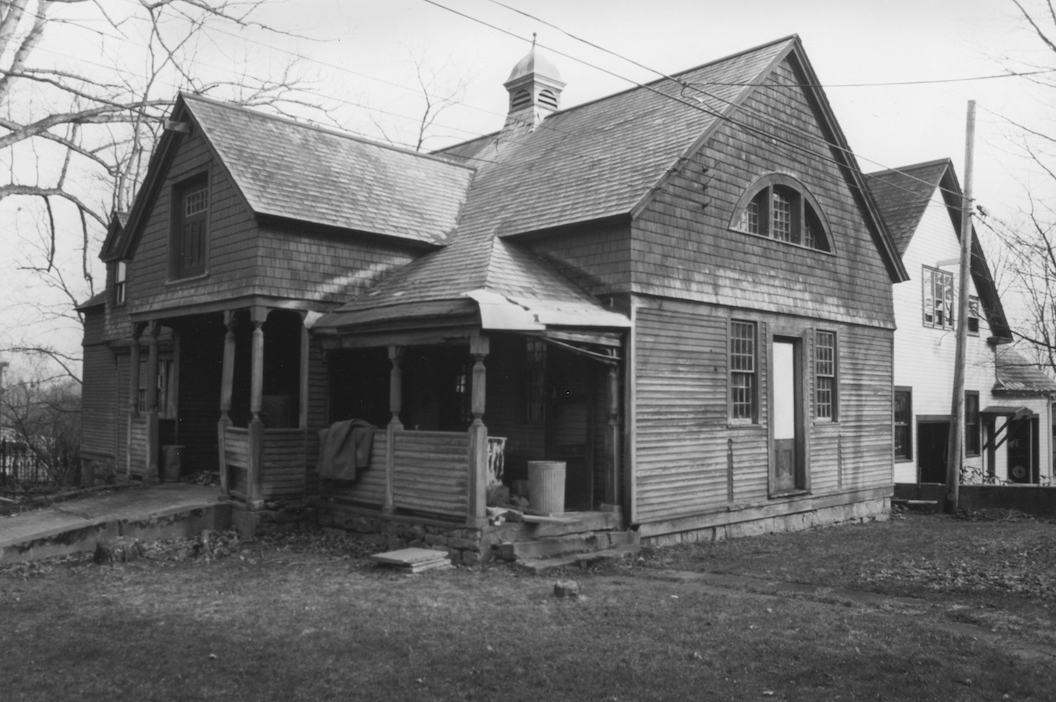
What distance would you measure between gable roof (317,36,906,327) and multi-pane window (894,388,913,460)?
5763 millimetres

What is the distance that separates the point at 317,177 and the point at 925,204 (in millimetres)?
17831

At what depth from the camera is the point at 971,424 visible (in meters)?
27.5

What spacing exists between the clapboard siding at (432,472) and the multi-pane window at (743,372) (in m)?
5.74

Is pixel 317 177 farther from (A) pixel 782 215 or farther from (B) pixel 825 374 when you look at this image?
(B) pixel 825 374

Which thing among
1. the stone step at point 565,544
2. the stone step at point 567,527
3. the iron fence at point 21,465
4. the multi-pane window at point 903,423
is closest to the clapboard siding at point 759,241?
the stone step at point 567,527

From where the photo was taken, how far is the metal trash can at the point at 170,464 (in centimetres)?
1792

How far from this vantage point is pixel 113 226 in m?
26.5

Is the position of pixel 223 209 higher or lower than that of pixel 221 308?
higher

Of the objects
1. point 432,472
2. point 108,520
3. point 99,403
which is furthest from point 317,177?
point 99,403

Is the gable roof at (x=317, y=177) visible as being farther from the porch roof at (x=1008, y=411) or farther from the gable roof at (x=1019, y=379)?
the gable roof at (x=1019, y=379)

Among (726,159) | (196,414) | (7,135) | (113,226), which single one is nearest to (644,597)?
(726,159)

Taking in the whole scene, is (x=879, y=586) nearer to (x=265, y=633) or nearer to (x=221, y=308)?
(x=265, y=633)

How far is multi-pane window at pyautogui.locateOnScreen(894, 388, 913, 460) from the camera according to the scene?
24.7 m

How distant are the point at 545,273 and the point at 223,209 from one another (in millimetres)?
5647
